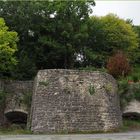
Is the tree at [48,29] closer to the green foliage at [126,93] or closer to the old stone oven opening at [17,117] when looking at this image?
the old stone oven opening at [17,117]

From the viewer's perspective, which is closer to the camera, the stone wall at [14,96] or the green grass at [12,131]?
the green grass at [12,131]

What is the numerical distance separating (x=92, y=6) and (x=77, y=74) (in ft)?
69.3

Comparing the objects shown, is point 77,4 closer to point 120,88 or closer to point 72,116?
point 120,88

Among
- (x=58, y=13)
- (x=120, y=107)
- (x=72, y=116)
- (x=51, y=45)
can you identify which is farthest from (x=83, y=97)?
(x=58, y=13)

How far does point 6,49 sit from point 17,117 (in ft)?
19.6

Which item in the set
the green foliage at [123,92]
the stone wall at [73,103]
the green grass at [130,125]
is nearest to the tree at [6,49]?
the stone wall at [73,103]

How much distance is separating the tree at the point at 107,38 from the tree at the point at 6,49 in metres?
9.62

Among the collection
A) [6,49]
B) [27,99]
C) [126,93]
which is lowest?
[27,99]

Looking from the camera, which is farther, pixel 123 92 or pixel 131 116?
pixel 131 116

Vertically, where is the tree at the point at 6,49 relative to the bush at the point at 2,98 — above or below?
above

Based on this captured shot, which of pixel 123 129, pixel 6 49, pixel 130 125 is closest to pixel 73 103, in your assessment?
pixel 123 129

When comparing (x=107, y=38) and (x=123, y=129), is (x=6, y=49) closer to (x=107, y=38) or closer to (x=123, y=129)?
(x=123, y=129)

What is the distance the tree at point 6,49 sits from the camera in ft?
145

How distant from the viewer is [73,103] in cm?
3469
